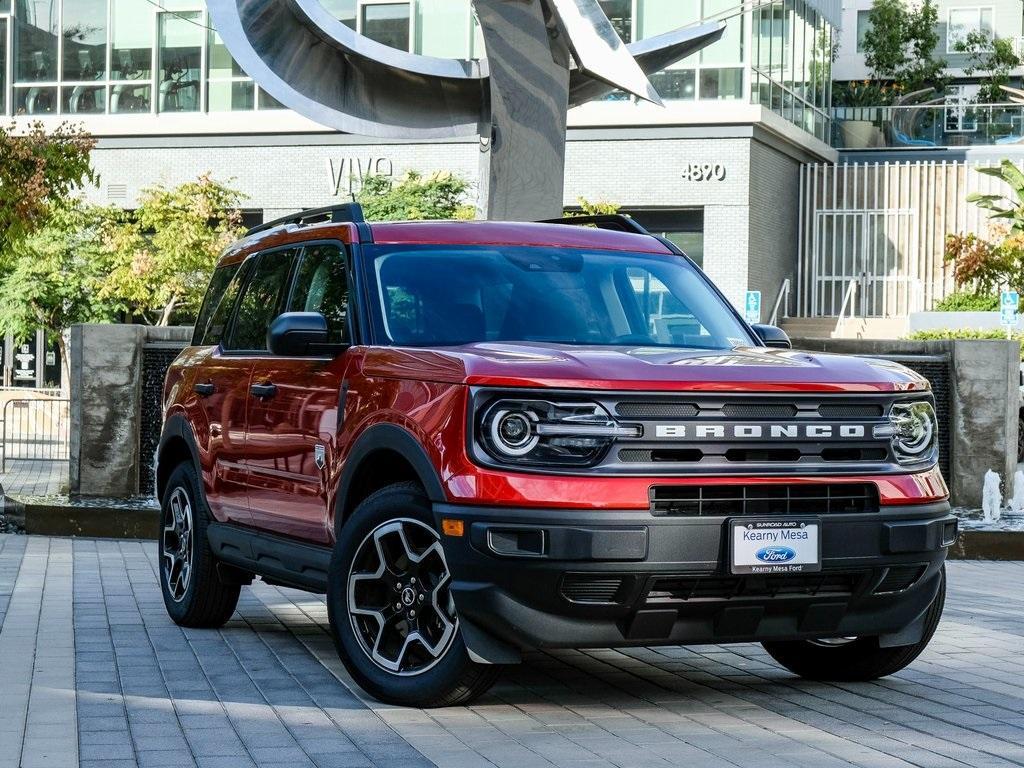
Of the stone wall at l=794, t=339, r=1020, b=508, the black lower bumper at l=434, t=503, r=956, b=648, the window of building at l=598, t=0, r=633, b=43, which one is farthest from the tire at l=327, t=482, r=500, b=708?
the window of building at l=598, t=0, r=633, b=43

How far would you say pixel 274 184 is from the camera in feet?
143

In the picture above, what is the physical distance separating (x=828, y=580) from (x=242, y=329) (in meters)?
A: 3.64

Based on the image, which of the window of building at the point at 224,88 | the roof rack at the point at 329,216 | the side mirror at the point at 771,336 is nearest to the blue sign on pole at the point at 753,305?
the window of building at the point at 224,88

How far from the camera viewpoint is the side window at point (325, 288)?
760 cm

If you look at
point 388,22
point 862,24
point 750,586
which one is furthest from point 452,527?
point 862,24

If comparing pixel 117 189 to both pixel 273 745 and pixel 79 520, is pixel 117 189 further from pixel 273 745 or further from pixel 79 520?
pixel 273 745

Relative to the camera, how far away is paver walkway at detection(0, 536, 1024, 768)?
5.85 meters

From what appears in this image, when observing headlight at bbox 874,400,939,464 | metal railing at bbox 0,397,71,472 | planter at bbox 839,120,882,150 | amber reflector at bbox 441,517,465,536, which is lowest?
metal railing at bbox 0,397,71,472

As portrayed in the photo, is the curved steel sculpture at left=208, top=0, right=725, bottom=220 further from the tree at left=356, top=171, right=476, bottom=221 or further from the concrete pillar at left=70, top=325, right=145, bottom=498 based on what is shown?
the tree at left=356, top=171, right=476, bottom=221

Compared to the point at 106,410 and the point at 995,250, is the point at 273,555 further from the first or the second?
the point at 995,250

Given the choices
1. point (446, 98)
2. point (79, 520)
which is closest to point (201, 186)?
point (446, 98)

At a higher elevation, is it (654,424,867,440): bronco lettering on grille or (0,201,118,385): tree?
(0,201,118,385): tree

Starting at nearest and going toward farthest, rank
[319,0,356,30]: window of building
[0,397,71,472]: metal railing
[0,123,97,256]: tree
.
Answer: [0,123,97,256]: tree
[0,397,71,472]: metal railing
[319,0,356,30]: window of building

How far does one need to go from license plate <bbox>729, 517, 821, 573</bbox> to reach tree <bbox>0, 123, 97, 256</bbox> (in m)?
14.6
